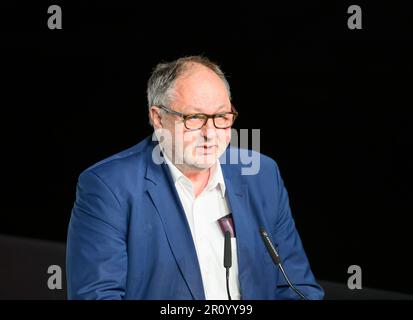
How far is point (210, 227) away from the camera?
7.87 feet

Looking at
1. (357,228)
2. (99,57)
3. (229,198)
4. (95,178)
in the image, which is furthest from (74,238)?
(357,228)

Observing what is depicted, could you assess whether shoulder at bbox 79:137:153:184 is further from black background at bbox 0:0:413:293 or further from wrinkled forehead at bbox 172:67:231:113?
black background at bbox 0:0:413:293

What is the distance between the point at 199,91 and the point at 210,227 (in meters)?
0.45

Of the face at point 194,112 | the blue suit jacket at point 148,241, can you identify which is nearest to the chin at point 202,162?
the face at point 194,112

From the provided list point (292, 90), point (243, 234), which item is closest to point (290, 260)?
point (243, 234)

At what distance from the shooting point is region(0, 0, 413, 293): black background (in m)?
3.05

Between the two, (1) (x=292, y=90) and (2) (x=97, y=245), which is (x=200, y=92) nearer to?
(2) (x=97, y=245)

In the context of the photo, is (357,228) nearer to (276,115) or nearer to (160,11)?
(276,115)

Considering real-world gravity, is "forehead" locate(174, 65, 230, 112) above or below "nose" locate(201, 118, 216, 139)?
above

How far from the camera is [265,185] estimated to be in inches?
99.6

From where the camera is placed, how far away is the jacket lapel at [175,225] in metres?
2.24

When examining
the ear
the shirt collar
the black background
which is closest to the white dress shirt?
the shirt collar

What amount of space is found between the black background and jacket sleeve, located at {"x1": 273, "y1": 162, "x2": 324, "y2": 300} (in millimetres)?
684

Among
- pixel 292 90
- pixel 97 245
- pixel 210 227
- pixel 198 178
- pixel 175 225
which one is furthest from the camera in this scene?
pixel 292 90
